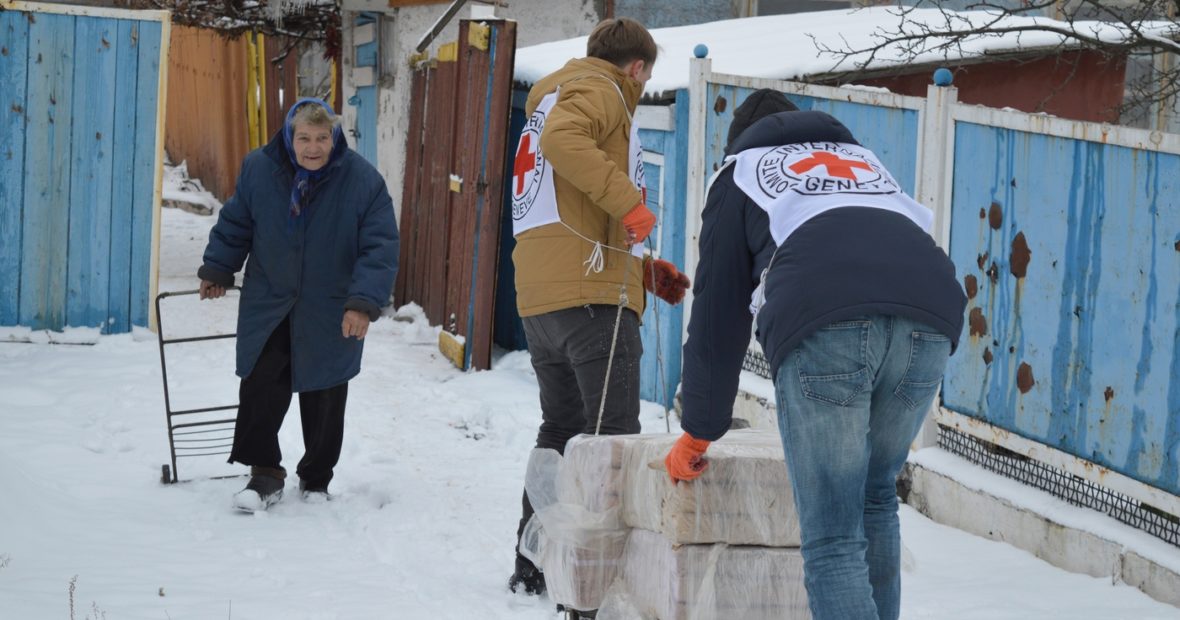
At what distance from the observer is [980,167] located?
5.14 m

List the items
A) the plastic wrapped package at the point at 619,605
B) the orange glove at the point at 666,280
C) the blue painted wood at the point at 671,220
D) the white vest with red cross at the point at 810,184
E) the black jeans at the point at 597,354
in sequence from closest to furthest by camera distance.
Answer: the white vest with red cross at the point at 810,184 → the plastic wrapped package at the point at 619,605 → the black jeans at the point at 597,354 → the orange glove at the point at 666,280 → the blue painted wood at the point at 671,220

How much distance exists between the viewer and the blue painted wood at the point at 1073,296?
422 cm

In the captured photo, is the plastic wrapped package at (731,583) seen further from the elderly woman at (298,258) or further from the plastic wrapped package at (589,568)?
the elderly woman at (298,258)

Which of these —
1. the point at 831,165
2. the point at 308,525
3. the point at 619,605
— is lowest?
the point at 308,525

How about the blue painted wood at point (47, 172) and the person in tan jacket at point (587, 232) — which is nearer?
the person in tan jacket at point (587, 232)

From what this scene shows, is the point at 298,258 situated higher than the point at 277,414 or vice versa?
the point at 298,258

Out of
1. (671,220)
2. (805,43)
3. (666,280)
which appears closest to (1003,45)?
(805,43)

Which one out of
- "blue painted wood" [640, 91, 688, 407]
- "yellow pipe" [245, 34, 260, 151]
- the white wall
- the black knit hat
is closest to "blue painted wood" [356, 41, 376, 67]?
the white wall

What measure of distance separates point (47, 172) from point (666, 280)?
5820 millimetres

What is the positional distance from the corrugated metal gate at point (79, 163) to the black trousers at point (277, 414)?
3854 mm

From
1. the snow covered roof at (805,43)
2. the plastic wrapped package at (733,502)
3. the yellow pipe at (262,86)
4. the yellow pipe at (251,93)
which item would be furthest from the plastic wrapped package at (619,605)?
the yellow pipe at (262,86)

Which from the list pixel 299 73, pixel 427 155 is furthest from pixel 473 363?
pixel 299 73

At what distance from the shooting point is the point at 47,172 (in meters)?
8.78

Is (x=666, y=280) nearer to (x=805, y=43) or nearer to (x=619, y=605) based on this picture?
(x=619, y=605)
